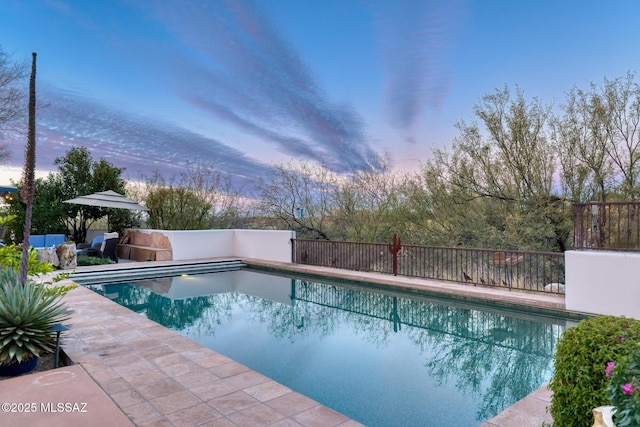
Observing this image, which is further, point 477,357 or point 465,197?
point 465,197

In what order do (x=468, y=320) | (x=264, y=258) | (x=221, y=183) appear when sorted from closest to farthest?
(x=468, y=320) → (x=264, y=258) → (x=221, y=183)

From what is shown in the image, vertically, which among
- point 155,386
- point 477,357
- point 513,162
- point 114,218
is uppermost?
point 513,162

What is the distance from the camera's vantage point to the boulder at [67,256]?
8664mm

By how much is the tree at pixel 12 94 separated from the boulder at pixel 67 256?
3999 mm

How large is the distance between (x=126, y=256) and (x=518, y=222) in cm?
1153

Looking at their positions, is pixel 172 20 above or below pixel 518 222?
above

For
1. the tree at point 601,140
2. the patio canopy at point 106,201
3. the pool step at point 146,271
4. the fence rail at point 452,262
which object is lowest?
the pool step at point 146,271

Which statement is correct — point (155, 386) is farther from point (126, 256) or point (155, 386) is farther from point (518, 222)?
point (126, 256)

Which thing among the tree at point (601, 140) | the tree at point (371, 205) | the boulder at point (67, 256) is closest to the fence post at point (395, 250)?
the tree at point (371, 205)

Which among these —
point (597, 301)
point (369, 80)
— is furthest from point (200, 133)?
point (597, 301)

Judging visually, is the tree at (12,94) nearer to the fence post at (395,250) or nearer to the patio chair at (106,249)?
the patio chair at (106,249)

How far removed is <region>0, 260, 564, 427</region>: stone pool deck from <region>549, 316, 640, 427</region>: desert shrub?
79 centimetres

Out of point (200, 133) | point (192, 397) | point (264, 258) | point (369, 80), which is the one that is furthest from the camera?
point (200, 133)

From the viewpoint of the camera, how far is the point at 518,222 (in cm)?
797
